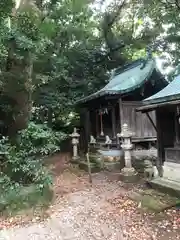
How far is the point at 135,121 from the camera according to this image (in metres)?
13.6

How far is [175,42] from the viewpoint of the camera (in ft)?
57.4

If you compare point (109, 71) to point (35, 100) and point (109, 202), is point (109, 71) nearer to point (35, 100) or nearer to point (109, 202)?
point (35, 100)

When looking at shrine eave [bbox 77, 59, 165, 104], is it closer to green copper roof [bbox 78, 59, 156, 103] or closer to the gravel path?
green copper roof [bbox 78, 59, 156, 103]

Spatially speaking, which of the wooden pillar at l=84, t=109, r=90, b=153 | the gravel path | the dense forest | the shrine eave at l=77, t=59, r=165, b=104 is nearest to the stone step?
the gravel path

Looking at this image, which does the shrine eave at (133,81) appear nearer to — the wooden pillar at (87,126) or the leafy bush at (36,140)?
the wooden pillar at (87,126)

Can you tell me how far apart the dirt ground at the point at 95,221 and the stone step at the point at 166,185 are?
0.76 meters

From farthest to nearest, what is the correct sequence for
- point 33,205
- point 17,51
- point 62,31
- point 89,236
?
point 62,31
point 17,51
point 33,205
point 89,236

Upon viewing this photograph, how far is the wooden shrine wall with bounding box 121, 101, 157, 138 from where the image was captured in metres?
13.3

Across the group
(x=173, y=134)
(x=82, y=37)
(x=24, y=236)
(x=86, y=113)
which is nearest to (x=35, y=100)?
(x=86, y=113)

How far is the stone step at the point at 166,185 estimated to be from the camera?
7.60 metres

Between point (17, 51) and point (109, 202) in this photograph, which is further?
point (17, 51)

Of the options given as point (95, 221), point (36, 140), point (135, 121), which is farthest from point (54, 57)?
point (95, 221)

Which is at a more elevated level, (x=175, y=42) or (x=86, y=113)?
(x=175, y=42)

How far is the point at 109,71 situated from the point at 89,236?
1449 cm
